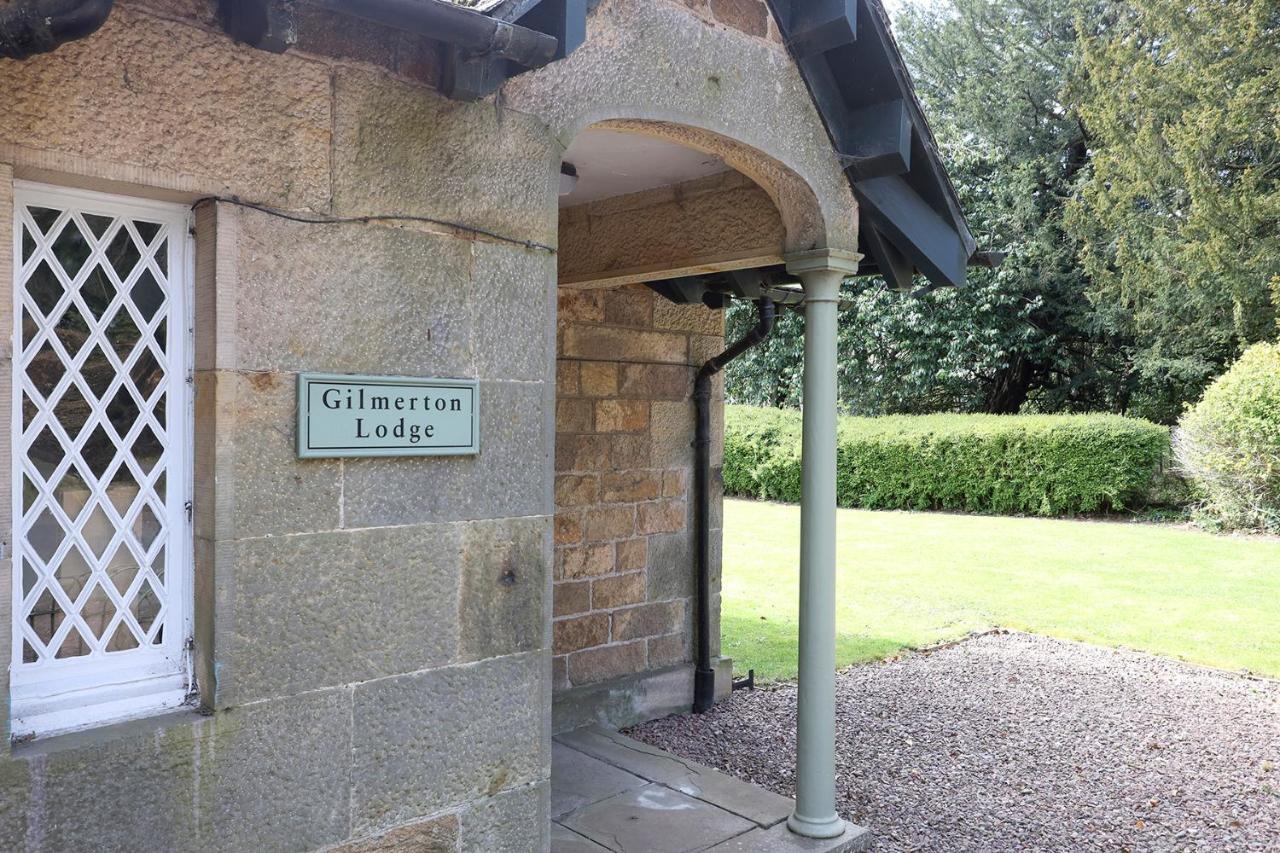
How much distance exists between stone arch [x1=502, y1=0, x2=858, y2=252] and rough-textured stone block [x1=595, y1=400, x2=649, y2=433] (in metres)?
2.02

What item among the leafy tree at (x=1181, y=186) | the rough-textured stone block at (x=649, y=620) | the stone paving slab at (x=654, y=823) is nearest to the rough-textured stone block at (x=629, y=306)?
the rough-textured stone block at (x=649, y=620)

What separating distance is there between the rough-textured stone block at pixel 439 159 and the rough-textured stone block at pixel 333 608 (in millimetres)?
929

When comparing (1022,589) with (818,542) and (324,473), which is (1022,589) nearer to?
(818,542)

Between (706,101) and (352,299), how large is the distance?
1612mm

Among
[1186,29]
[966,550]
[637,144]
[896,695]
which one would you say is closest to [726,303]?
[637,144]

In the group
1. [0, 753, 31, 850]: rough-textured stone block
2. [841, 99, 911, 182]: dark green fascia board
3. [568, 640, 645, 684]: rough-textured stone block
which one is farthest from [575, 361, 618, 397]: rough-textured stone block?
[0, 753, 31, 850]: rough-textured stone block

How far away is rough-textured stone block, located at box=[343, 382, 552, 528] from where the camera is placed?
2746mm

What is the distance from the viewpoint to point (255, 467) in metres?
2.52

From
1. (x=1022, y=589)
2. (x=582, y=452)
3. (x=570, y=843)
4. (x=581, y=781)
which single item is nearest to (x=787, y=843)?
(x=570, y=843)

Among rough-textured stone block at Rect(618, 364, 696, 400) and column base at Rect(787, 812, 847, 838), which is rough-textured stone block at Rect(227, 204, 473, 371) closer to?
column base at Rect(787, 812, 847, 838)

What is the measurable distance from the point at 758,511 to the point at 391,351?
15655 millimetres

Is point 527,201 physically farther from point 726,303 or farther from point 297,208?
point 726,303

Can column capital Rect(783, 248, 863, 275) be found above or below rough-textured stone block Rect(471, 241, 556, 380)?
above

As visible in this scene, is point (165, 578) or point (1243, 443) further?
point (1243, 443)
